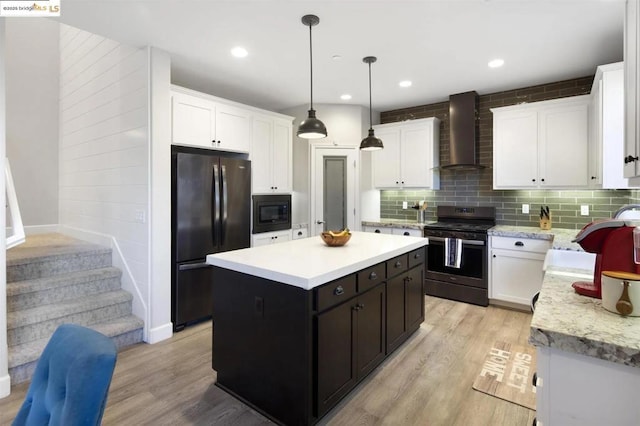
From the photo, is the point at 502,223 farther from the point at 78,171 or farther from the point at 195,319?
the point at 78,171

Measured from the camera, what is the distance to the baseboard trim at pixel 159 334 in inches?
123

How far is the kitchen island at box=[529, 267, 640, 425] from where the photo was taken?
952 millimetres

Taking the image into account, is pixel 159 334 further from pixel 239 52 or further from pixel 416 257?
pixel 239 52

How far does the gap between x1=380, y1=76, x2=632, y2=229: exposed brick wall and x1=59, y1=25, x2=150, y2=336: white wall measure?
12.0 feet

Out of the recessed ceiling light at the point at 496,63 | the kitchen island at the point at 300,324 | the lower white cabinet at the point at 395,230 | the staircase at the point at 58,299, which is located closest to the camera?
the kitchen island at the point at 300,324

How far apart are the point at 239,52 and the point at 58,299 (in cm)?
286

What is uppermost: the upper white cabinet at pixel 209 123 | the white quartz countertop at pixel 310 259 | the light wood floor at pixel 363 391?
the upper white cabinet at pixel 209 123

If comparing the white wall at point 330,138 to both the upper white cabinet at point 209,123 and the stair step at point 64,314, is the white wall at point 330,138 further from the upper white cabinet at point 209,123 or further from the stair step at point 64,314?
the stair step at point 64,314

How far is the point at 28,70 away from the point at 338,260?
5.38 m

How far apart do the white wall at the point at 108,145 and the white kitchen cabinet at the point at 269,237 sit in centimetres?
127

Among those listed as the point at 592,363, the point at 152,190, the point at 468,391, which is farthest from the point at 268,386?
the point at 152,190

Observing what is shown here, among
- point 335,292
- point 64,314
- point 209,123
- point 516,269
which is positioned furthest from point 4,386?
point 516,269

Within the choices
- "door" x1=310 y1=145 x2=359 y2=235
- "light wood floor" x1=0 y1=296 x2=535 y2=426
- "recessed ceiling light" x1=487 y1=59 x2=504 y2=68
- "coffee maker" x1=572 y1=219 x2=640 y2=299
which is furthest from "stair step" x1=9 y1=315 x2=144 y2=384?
"recessed ceiling light" x1=487 y1=59 x2=504 y2=68

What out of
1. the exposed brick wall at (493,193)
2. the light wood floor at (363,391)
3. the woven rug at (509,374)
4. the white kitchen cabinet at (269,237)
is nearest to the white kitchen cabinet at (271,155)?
the white kitchen cabinet at (269,237)
